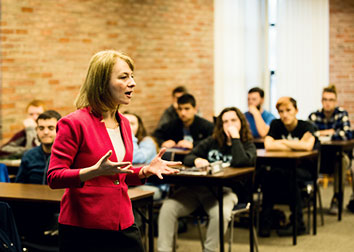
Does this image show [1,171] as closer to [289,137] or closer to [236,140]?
[236,140]

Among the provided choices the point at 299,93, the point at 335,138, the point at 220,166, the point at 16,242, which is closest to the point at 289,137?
the point at 335,138

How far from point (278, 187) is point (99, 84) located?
12.2 ft

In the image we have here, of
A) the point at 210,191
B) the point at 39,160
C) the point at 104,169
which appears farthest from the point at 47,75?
the point at 104,169

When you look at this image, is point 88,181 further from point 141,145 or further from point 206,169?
point 141,145

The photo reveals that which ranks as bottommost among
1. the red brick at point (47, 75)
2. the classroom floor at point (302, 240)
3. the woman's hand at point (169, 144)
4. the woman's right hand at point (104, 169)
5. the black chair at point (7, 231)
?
the classroom floor at point (302, 240)

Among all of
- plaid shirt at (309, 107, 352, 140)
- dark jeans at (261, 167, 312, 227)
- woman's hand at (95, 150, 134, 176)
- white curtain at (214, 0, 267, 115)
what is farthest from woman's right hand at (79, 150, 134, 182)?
white curtain at (214, 0, 267, 115)

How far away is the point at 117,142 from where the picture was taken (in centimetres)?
253

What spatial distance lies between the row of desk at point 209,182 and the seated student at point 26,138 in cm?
185

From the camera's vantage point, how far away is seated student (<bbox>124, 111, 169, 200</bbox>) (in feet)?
18.2

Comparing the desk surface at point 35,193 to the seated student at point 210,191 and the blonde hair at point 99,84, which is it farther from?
the blonde hair at point 99,84

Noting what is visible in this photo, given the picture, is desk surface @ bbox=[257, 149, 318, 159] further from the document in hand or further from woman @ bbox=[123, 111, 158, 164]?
woman @ bbox=[123, 111, 158, 164]

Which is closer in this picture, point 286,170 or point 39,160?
point 39,160

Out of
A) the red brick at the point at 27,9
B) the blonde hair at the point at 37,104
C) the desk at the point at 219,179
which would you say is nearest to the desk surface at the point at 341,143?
the desk at the point at 219,179

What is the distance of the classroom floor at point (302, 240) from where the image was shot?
5.45 meters
